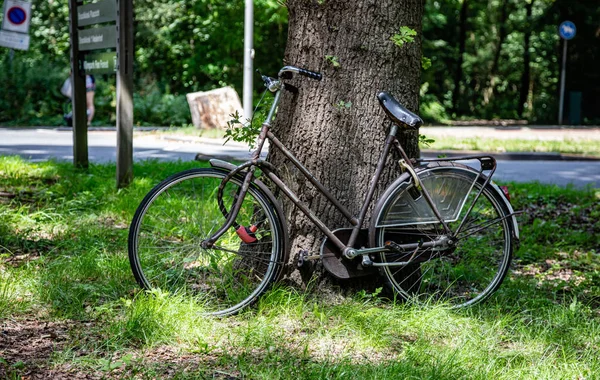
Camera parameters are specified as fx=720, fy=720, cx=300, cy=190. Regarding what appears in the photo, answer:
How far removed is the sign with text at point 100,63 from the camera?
24.8ft

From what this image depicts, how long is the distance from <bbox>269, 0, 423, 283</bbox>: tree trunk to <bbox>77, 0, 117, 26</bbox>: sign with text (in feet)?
12.0

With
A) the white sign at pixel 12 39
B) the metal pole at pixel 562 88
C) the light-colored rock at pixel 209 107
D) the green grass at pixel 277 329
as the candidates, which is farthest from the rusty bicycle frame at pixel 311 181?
the metal pole at pixel 562 88

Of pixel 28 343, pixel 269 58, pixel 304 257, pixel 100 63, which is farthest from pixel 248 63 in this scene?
pixel 28 343

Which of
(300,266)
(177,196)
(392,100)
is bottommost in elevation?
(300,266)

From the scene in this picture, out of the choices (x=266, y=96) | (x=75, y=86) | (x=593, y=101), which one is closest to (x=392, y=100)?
(x=266, y=96)

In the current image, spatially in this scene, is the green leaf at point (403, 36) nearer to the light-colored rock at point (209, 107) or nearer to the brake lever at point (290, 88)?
the brake lever at point (290, 88)

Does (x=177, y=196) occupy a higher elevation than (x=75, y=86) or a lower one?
lower

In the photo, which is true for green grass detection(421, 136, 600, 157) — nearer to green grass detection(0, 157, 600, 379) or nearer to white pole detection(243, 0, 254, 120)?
white pole detection(243, 0, 254, 120)

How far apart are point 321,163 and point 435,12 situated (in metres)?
25.1

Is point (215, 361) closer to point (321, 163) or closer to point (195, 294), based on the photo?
point (195, 294)

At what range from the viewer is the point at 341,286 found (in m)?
4.12

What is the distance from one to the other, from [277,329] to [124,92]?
14.4 ft

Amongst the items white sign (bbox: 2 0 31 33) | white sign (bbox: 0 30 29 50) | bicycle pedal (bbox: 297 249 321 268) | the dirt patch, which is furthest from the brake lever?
white sign (bbox: 0 30 29 50)

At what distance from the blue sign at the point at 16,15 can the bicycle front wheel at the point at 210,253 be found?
12691 millimetres
